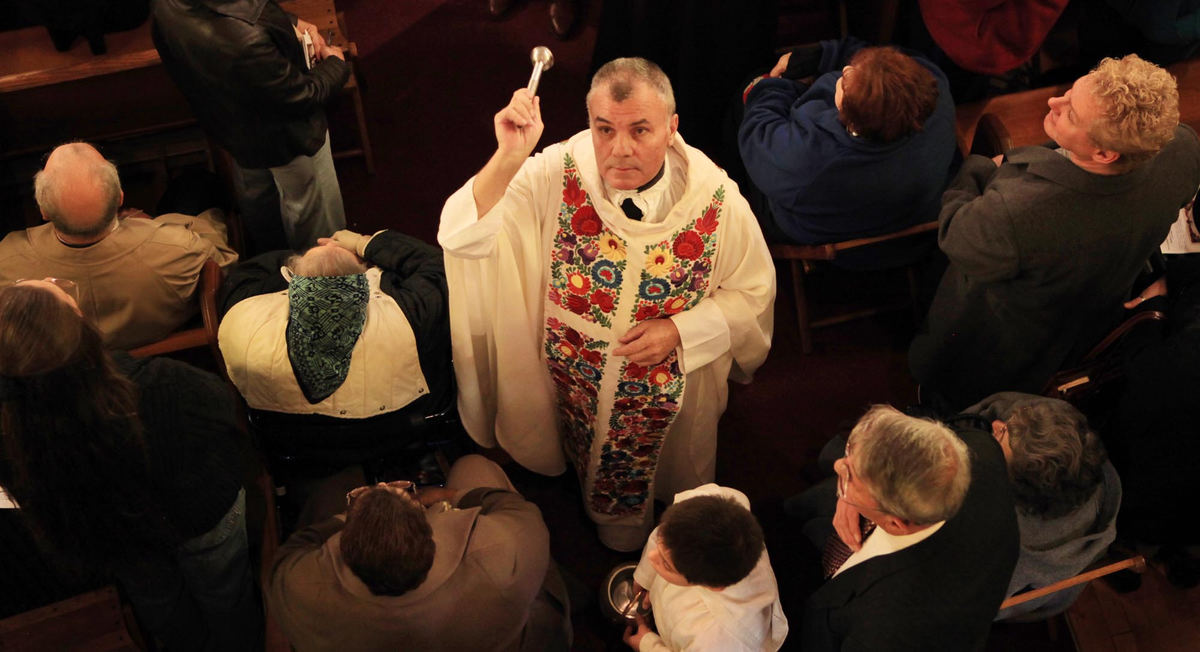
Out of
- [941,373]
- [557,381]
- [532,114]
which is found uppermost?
[532,114]

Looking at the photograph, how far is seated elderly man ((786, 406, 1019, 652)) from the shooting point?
6.65ft

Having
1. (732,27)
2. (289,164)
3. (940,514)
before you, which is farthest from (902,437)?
(289,164)

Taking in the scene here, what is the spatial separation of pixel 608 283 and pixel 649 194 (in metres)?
0.28

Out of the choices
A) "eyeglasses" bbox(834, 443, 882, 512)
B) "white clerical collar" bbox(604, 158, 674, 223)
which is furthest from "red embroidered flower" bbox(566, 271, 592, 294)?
"eyeglasses" bbox(834, 443, 882, 512)

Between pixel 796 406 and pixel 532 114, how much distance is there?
194 centimetres

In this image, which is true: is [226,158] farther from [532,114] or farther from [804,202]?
[804,202]

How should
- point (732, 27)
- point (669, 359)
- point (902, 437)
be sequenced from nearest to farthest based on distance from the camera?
point (902, 437), point (669, 359), point (732, 27)

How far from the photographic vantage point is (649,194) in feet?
7.84

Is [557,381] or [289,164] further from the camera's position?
[289,164]

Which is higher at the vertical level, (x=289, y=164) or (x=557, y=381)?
(x=289, y=164)

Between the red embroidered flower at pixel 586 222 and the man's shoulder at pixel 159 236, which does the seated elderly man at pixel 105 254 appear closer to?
the man's shoulder at pixel 159 236

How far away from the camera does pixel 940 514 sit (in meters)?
2.04

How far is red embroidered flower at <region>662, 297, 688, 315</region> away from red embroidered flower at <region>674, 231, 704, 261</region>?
0.13 meters

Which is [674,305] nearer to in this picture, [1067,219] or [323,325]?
[323,325]
